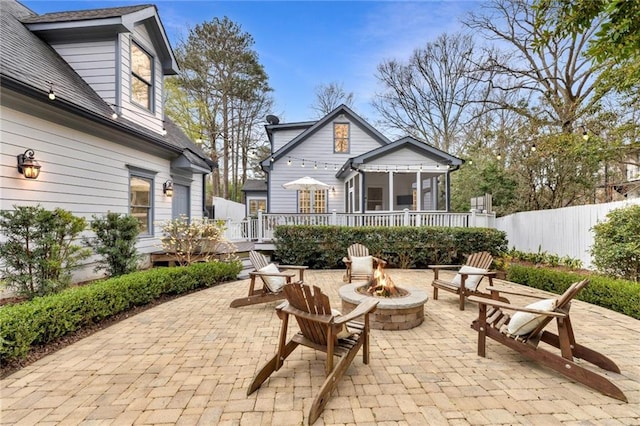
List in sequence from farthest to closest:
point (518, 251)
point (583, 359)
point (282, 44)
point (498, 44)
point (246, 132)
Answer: point (246, 132) < point (282, 44) < point (498, 44) < point (518, 251) < point (583, 359)

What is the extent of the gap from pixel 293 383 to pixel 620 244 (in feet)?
21.0

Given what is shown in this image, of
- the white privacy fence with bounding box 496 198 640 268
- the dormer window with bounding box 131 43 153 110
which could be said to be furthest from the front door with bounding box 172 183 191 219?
the white privacy fence with bounding box 496 198 640 268

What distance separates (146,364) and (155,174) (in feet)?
19.3

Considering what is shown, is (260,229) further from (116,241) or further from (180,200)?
(116,241)

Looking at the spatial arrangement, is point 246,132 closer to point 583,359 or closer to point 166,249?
point 166,249

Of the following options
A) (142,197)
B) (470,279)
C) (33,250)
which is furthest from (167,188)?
(470,279)

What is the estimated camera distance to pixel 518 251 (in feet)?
30.8

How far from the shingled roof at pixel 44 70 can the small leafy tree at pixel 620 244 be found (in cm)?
994

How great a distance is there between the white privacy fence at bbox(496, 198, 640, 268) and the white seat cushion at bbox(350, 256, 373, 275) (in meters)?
4.74

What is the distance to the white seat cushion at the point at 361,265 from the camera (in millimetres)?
6730

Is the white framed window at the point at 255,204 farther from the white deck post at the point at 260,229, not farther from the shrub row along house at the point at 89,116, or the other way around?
the shrub row along house at the point at 89,116

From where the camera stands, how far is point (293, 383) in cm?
263

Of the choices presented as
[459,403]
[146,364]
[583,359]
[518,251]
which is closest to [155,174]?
[146,364]

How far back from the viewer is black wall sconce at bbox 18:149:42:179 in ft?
14.6
